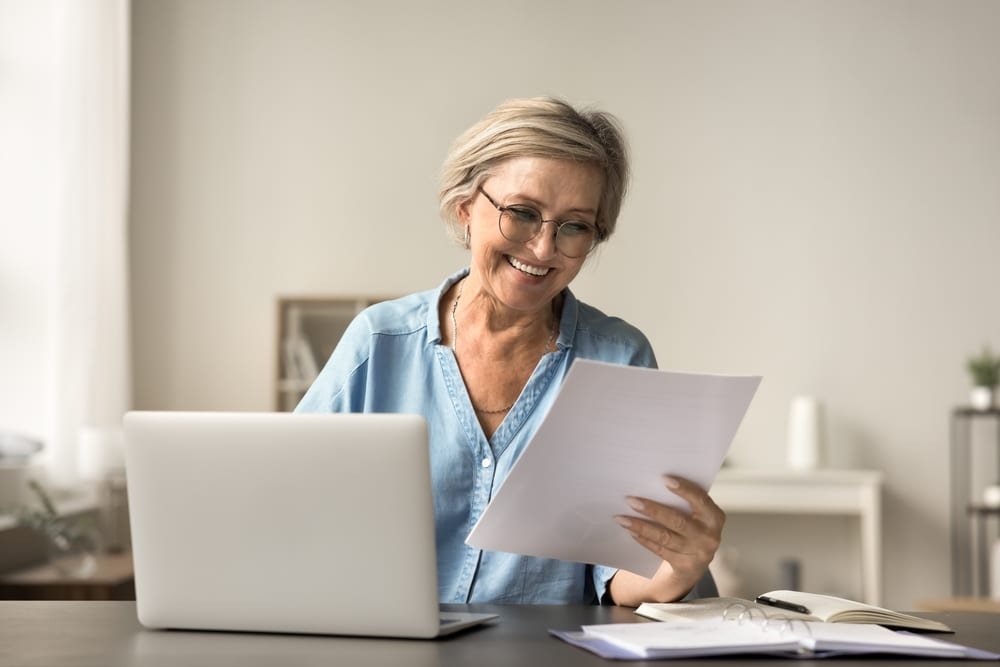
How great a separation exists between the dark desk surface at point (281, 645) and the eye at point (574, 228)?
0.56m

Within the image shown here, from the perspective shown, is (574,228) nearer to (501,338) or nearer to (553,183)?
(553,183)

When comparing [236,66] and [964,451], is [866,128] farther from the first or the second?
[236,66]

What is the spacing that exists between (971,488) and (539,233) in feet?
11.8

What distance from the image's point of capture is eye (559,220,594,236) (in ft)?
5.25

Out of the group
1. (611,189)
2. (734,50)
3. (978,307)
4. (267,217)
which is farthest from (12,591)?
(978,307)

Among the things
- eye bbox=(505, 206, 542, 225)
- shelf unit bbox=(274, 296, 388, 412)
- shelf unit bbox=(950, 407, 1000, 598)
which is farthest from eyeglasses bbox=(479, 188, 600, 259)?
shelf unit bbox=(950, 407, 1000, 598)

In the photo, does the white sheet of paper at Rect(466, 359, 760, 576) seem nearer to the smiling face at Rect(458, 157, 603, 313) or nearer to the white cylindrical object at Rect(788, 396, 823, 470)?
the smiling face at Rect(458, 157, 603, 313)

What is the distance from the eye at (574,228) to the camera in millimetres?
1600

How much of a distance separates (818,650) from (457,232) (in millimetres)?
967

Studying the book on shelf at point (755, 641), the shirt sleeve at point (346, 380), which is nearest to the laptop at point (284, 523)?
the book on shelf at point (755, 641)

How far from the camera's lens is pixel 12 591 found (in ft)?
10.4

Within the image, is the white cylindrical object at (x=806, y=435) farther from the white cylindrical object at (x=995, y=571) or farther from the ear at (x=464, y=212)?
the ear at (x=464, y=212)

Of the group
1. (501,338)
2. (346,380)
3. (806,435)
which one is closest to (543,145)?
(501,338)

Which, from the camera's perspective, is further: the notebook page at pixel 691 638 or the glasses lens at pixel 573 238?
the glasses lens at pixel 573 238
